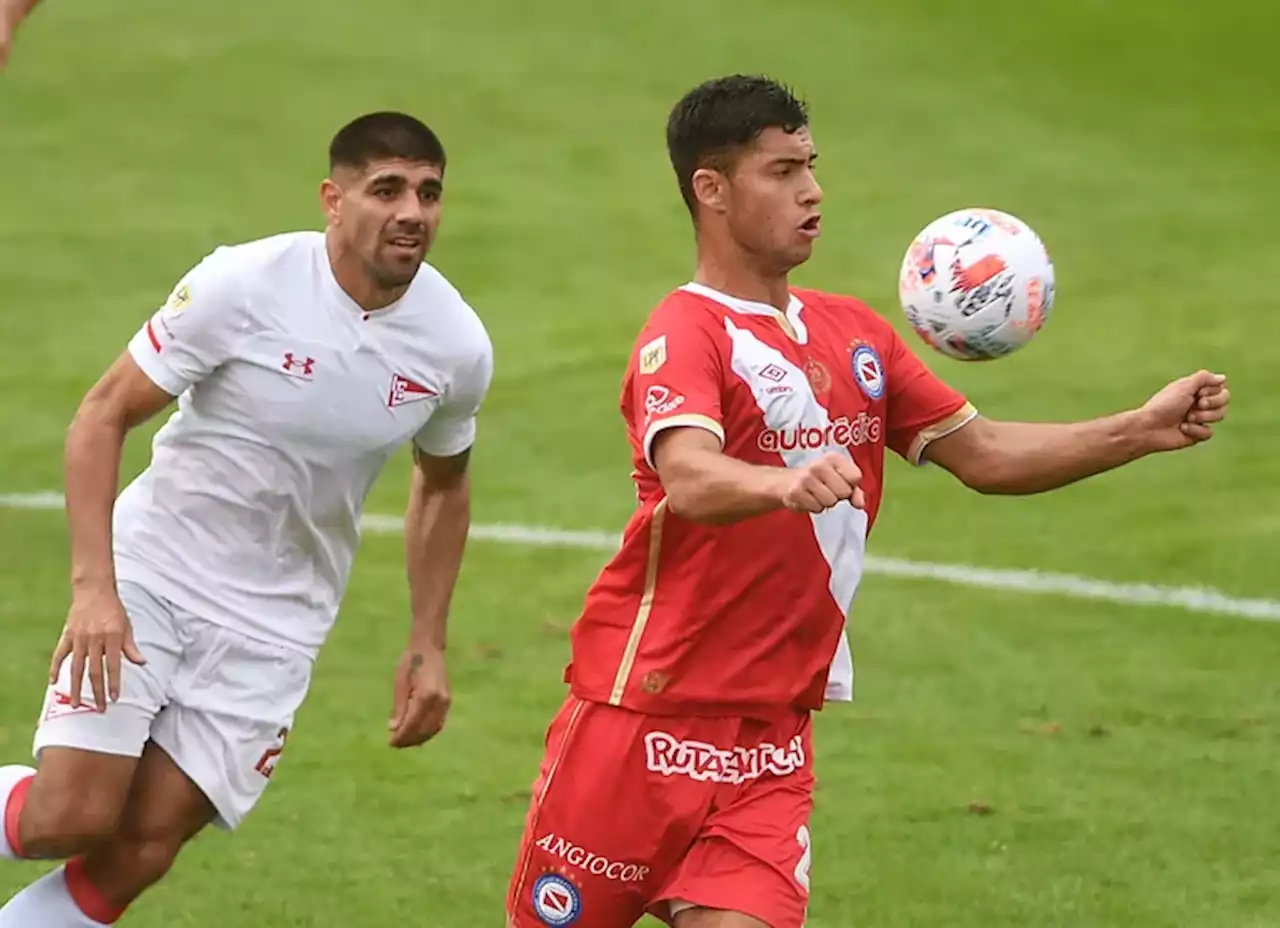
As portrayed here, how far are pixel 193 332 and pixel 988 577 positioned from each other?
5782 millimetres

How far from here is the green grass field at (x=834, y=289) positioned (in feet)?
26.9

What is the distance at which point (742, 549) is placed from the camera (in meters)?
5.76

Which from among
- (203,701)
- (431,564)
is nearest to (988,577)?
(431,564)

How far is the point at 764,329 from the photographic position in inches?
228

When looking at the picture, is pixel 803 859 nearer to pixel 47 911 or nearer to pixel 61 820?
pixel 61 820

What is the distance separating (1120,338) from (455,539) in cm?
918

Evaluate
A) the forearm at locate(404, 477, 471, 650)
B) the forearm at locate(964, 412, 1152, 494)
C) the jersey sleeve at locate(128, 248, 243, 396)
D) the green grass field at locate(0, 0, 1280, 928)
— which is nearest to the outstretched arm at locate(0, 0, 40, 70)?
the jersey sleeve at locate(128, 248, 243, 396)

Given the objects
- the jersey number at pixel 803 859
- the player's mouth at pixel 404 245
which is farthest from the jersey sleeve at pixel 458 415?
the jersey number at pixel 803 859

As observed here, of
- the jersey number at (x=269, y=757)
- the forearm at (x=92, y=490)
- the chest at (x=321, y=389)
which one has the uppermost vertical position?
the chest at (x=321, y=389)

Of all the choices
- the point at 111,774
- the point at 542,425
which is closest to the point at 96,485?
the point at 111,774

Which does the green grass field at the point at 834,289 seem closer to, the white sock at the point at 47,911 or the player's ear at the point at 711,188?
the white sock at the point at 47,911

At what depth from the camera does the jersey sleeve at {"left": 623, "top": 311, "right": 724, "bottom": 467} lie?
215 inches

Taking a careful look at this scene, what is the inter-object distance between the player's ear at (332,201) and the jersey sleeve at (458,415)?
55 centimetres

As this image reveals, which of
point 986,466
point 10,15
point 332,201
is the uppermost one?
point 10,15
